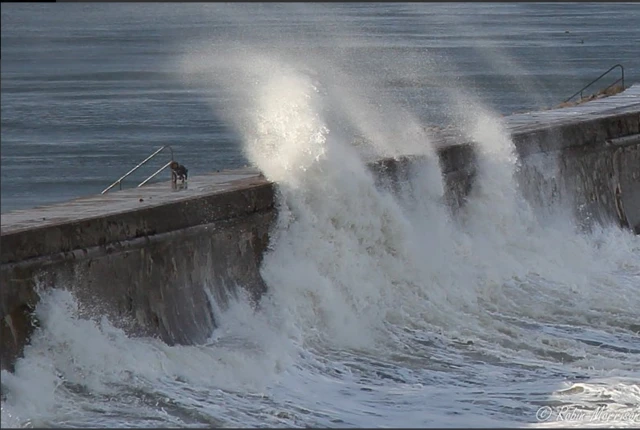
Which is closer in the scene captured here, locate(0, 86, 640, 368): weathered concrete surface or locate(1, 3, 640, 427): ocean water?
locate(1, 3, 640, 427): ocean water

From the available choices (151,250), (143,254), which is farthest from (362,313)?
(143,254)

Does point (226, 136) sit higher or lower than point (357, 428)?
higher

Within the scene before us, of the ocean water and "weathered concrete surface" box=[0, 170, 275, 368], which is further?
"weathered concrete surface" box=[0, 170, 275, 368]

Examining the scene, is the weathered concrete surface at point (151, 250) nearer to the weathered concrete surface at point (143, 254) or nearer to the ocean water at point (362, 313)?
the weathered concrete surface at point (143, 254)

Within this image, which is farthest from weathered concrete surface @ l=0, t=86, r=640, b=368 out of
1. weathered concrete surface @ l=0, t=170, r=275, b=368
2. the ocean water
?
the ocean water

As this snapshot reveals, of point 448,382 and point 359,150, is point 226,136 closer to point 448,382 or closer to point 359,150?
point 359,150

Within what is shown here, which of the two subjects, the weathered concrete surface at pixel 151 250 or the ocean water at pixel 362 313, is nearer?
the ocean water at pixel 362 313

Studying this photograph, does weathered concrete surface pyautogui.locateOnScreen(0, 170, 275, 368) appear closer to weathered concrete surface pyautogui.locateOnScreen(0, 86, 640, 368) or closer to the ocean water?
weathered concrete surface pyautogui.locateOnScreen(0, 86, 640, 368)

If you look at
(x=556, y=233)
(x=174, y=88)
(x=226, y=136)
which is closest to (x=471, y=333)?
(x=556, y=233)

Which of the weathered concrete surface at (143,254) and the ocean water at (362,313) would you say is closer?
the ocean water at (362,313)

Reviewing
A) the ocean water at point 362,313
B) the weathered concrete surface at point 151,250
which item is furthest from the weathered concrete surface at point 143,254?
the ocean water at point 362,313

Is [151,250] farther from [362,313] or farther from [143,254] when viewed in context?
[362,313]
